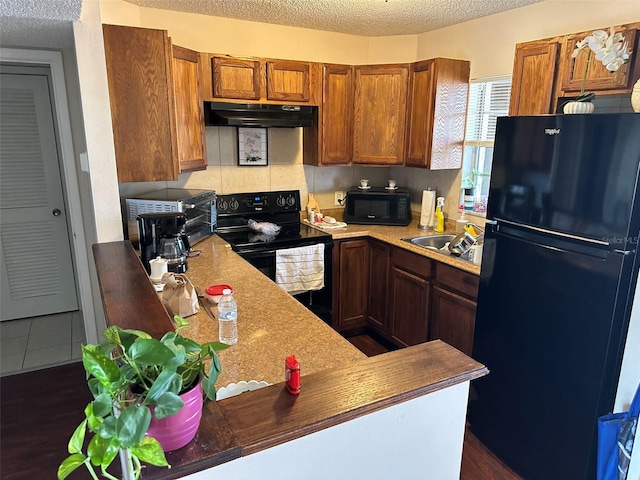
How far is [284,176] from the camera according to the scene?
11.8 feet

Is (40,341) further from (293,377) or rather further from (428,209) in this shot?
(293,377)

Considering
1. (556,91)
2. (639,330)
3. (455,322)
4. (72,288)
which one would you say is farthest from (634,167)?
(72,288)

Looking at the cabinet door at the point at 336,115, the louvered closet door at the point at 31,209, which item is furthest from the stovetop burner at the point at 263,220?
the louvered closet door at the point at 31,209

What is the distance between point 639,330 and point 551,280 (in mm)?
365

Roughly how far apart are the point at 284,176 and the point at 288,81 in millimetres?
788

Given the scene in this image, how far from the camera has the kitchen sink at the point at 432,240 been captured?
10.3 feet

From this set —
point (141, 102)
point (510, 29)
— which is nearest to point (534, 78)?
point (510, 29)

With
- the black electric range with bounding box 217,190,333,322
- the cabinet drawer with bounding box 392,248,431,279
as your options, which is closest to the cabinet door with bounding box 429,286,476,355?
the cabinet drawer with bounding box 392,248,431,279

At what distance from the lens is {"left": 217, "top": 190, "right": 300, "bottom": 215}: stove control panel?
337 cm

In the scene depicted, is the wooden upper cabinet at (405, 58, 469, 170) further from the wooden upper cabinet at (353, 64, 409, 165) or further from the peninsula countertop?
the peninsula countertop

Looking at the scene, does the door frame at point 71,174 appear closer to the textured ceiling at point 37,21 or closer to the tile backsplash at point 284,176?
the textured ceiling at point 37,21

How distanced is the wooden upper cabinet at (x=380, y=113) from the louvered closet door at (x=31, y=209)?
2659 mm

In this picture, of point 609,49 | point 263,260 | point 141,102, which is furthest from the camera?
point 263,260

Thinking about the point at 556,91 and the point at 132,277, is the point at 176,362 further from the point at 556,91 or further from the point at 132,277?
the point at 556,91
